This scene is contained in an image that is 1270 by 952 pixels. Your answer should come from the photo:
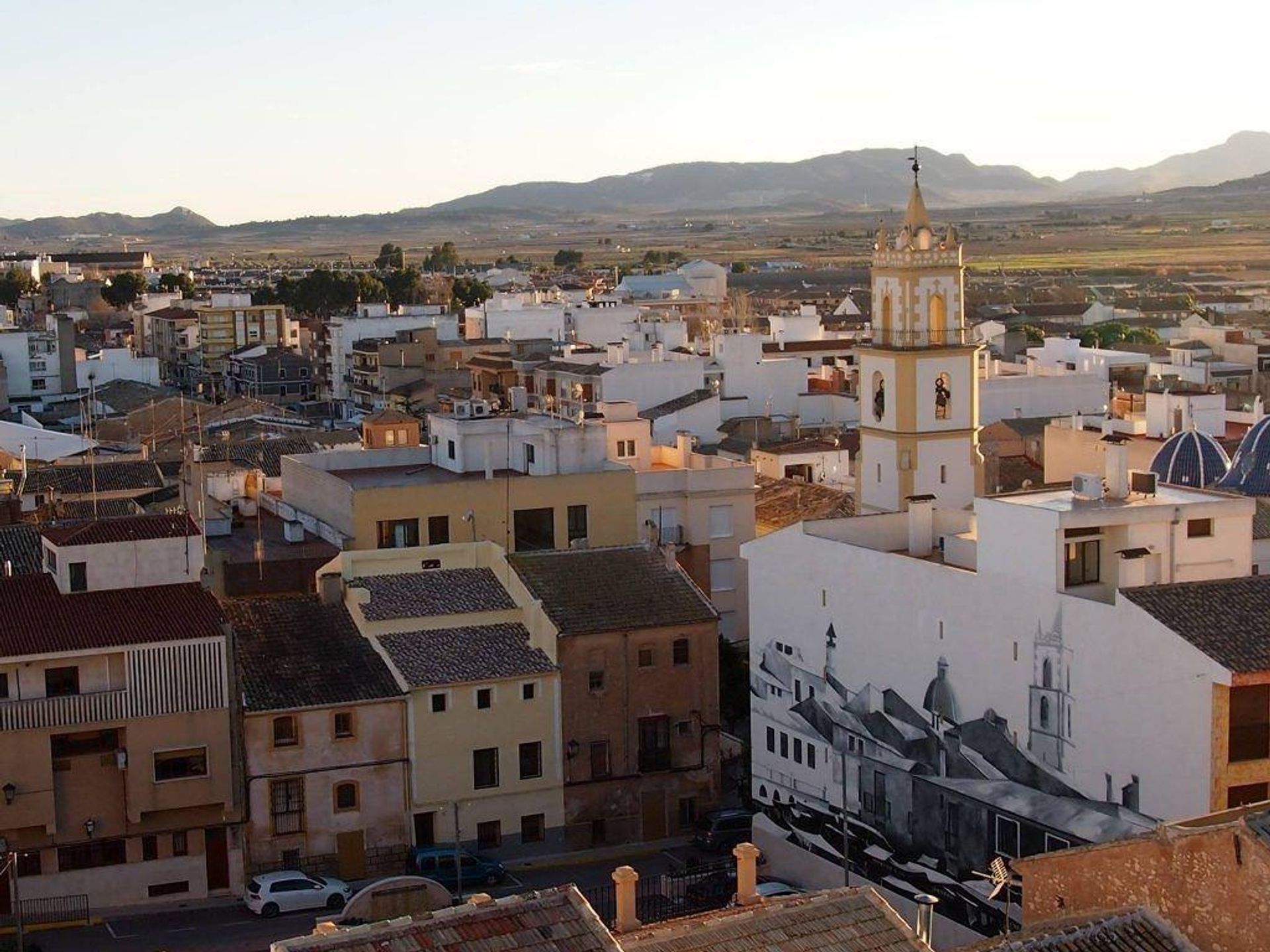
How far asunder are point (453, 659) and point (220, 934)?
5.62 m

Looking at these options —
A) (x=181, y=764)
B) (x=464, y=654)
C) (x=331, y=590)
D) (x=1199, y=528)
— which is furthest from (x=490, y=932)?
(x=331, y=590)

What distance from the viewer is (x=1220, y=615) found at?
2427 centimetres

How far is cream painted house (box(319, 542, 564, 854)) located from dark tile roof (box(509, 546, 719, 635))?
42 centimetres

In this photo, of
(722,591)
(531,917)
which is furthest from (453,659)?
(531,917)

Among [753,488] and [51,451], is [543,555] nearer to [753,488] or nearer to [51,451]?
[753,488]

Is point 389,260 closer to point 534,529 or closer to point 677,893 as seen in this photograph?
point 534,529

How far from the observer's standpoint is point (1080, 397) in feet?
199

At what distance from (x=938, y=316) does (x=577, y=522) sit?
309 inches

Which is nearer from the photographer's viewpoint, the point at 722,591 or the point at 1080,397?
the point at 722,591

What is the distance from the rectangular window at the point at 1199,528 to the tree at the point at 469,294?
95.2m

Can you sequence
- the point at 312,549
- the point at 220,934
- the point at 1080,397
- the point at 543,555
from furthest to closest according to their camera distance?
the point at 1080,397
the point at 312,549
the point at 543,555
the point at 220,934

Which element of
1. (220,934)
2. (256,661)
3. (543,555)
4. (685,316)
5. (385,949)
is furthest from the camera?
(685,316)

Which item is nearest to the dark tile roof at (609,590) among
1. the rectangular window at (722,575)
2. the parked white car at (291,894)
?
the parked white car at (291,894)

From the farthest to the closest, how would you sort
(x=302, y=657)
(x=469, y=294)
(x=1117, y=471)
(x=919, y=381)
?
(x=469, y=294), (x=919, y=381), (x=302, y=657), (x=1117, y=471)
